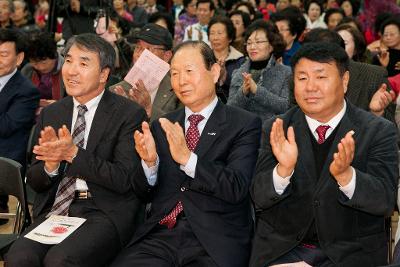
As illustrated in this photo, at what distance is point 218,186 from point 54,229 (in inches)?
31.1

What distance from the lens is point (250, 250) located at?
3.00 metres

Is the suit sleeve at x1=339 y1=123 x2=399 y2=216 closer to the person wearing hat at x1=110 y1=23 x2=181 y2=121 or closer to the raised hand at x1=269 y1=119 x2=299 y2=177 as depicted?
the raised hand at x1=269 y1=119 x2=299 y2=177

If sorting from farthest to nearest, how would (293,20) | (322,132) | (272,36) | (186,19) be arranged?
(186,19) → (293,20) → (272,36) → (322,132)

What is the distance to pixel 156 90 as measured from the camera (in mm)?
4367

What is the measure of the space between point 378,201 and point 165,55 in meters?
2.42

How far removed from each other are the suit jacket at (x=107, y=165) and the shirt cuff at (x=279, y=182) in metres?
0.65

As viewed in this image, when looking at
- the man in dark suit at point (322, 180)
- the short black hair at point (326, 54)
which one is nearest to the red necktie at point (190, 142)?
the man in dark suit at point (322, 180)

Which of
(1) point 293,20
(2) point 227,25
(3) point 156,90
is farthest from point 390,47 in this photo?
(3) point 156,90

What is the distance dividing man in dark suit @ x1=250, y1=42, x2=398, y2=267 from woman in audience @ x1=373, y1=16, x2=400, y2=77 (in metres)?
2.93

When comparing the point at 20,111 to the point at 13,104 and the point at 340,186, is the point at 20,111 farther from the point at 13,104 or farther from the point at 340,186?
the point at 340,186

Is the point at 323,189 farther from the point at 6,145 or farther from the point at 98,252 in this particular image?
the point at 6,145

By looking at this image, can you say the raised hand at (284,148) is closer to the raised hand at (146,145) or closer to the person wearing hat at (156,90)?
the raised hand at (146,145)

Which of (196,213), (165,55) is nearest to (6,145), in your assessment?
(165,55)

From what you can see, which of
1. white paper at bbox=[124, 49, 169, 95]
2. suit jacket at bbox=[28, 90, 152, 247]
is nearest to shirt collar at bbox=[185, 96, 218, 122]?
suit jacket at bbox=[28, 90, 152, 247]
